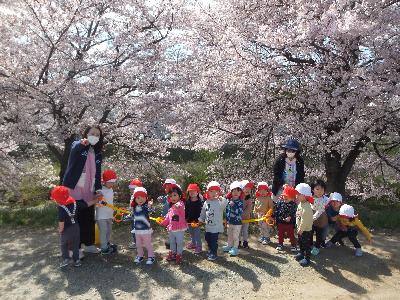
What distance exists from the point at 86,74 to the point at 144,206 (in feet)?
13.2

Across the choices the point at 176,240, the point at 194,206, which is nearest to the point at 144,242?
the point at 176,240

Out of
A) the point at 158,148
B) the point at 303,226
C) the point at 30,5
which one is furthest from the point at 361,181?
the point at 30,5

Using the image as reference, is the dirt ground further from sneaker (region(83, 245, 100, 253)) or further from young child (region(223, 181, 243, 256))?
young child (region(223, 181, 243, 256))

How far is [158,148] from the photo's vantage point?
1036cm

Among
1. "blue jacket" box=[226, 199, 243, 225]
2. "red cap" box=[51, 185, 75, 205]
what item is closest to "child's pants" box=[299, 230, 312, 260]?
"blue jacket" box=[226, 199, 243, 225]

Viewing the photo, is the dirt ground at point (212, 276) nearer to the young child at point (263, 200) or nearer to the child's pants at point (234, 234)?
the child's pants at point (234, 234)

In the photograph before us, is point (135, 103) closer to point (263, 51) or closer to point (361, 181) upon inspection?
point (263, 51)

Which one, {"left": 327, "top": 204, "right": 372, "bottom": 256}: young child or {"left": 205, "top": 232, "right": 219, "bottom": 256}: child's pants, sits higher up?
{"left": 327, "top": 204, "right": 372, "bottom": 256}: young child

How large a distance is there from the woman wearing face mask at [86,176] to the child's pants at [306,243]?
2.97m

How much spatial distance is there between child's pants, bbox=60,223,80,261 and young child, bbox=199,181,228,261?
1.74 m

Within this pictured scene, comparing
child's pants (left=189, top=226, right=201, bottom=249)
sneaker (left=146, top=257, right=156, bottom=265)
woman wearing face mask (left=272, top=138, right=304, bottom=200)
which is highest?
woman wearing face mask (left=272, top=138, right=304, bottom=200)

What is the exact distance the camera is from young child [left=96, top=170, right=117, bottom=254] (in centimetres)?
618

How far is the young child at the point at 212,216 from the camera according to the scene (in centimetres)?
584

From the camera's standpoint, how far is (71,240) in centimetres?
571
